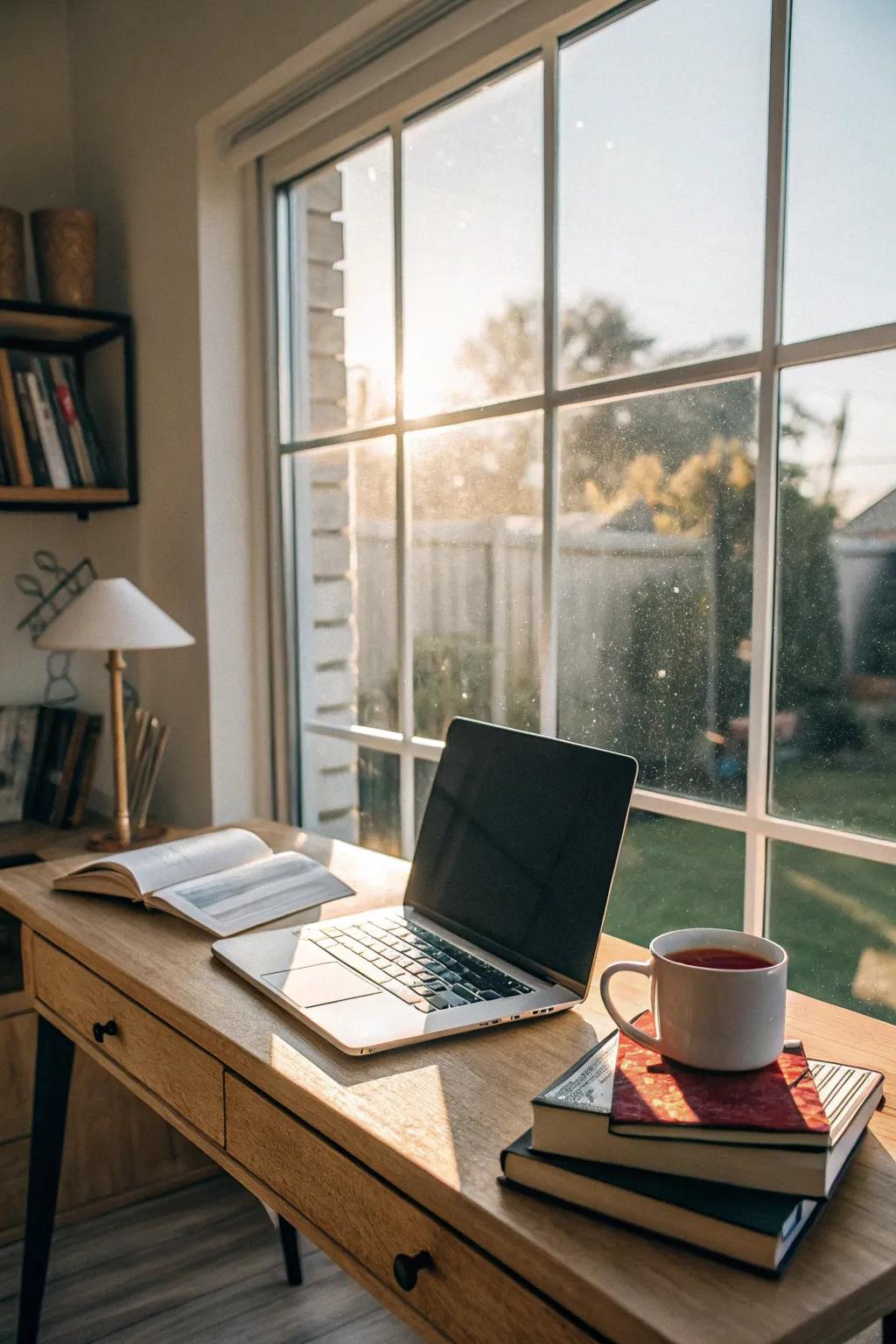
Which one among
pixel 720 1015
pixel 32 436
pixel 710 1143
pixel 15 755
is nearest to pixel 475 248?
pixel 32 436

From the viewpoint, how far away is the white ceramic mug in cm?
80

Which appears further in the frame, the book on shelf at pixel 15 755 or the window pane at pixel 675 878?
the book on shelf at pixel 15 755

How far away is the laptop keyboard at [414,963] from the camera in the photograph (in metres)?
1.08

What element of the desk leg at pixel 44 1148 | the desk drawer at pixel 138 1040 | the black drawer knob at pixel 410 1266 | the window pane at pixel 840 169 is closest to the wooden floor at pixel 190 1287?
the desk leg at pixel 44 1148

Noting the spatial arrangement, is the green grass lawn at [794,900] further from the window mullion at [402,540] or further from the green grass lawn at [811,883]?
the window mullion at [402,540]

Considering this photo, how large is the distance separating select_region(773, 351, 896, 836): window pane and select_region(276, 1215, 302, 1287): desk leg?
3.74ft

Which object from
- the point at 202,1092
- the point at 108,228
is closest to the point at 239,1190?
the point at 202,1092

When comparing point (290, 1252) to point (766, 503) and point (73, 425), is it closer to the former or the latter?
point (766, 503)

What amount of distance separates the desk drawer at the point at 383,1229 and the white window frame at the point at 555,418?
62cm

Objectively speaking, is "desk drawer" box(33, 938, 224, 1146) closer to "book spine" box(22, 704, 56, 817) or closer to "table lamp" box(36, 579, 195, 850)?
"table lamp" box(36, 579, 195, 850)

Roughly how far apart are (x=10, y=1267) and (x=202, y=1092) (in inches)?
42.9

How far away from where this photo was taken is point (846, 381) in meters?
1.18

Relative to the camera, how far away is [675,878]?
4.67 ft

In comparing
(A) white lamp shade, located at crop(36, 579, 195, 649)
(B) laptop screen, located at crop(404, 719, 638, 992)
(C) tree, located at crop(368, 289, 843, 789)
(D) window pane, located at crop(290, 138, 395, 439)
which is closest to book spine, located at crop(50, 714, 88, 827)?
(A) white lamp shade, located at crop(36, 579, 195, 649)
